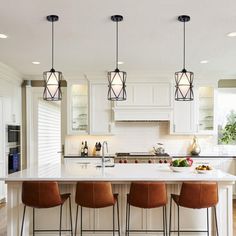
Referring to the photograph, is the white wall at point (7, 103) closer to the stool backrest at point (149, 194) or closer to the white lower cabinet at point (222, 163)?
the stool backrest at point (149, 194)

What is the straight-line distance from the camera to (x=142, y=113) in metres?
6.41

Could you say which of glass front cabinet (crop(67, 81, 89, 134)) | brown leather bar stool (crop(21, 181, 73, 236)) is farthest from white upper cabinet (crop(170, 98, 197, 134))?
brown leather bar stool (crop(21, 181, 73, 236))

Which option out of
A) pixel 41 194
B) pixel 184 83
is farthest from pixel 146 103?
pixel 41 194

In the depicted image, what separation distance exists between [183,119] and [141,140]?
102 centimetres

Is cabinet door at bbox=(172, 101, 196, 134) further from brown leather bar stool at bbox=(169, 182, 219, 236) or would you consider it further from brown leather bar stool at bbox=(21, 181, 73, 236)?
brown leather bar stool at bbox=(21, 181, 73, 236)

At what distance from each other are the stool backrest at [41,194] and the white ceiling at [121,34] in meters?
1.79

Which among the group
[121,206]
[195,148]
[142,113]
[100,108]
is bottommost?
[121,206]

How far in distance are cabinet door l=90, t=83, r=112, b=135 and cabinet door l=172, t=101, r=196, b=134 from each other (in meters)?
1.38

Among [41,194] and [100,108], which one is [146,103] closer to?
[100,108]

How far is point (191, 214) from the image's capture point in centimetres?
367

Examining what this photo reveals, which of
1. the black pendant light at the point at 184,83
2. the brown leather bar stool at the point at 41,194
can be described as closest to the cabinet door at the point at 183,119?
the black pendant light at the point at 184,83

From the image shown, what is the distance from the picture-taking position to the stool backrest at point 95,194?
322 centimetres

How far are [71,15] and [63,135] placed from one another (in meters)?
3.82

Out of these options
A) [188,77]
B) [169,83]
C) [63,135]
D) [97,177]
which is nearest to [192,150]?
[169,83]
